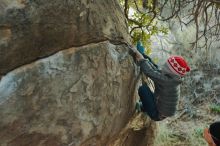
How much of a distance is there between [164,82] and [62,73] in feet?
3.86

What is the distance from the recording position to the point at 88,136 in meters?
3.98

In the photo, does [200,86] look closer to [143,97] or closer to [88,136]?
[143,97]

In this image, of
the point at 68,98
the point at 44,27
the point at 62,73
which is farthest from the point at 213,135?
the point at 44,27

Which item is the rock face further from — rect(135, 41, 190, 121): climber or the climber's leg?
the climber's leg

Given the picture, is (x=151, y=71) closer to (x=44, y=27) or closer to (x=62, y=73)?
(x=62, y=73)

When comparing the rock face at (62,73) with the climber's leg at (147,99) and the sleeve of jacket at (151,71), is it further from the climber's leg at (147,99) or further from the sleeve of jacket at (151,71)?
the climber's leg at (147,99)

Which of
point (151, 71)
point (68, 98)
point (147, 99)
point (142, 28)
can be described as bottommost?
point (147, 99)

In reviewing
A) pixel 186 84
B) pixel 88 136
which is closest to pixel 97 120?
pixel 88 136

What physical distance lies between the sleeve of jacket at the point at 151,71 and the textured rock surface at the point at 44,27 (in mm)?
518

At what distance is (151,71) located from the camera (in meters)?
4.45

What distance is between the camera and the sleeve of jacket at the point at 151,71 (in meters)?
4.39

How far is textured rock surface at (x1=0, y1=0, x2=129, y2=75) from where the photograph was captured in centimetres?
331

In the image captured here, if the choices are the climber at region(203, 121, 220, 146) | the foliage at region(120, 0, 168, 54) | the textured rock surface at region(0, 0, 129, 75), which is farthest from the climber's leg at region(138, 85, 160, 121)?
the foliage at region(120, 0, 168, 54)

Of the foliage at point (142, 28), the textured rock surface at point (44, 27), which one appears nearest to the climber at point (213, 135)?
the textured rock surface at point (44, 27)
